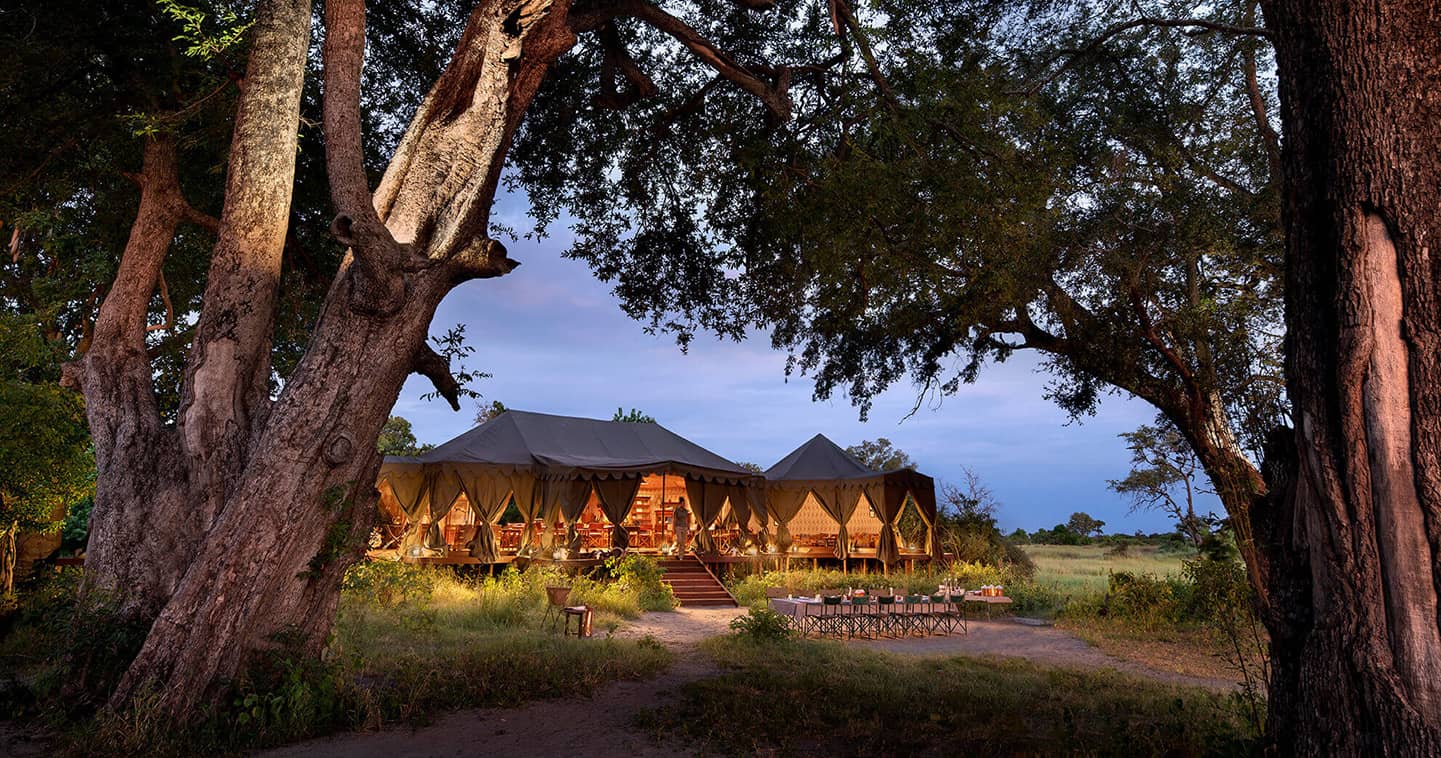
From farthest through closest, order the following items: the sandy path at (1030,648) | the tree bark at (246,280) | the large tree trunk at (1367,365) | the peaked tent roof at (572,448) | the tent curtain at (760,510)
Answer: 1. the tent curtain at (760,510)
2. the peaked tent roof at (572,448)
3. the sandy path at (1030,648)
4. the tree bark at (246,280)
5. the large tree trunk at (1367,365)

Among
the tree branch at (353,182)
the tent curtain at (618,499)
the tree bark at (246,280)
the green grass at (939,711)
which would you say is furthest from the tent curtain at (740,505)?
the tree branch at (353,182)

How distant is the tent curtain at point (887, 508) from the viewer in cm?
1864

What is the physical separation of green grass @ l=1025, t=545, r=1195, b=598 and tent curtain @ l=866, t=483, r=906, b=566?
10.3ft

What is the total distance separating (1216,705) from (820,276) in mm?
6007

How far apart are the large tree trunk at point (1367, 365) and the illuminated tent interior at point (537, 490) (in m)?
13.6

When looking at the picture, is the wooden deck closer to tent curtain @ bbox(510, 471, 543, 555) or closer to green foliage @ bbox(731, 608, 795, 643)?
tent curtain @ bbox(510, 471, 543, 555)

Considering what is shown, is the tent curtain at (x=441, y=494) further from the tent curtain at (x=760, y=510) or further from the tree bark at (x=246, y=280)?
the tree bark at (x=246, y=280)

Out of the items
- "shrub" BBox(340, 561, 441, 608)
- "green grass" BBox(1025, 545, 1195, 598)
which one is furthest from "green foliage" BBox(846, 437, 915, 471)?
"shrub" BBox(340, 561, 441, 608)

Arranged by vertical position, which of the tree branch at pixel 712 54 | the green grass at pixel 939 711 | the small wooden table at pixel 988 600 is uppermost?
the tree branch at pixel 712 54

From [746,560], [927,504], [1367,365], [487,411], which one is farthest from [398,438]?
[1367,365]

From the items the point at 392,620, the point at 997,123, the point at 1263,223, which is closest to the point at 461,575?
the point at 392,620

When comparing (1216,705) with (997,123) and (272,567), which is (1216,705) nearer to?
(997,123)

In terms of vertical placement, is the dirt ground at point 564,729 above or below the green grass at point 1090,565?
above

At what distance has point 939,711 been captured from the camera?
231 inches
